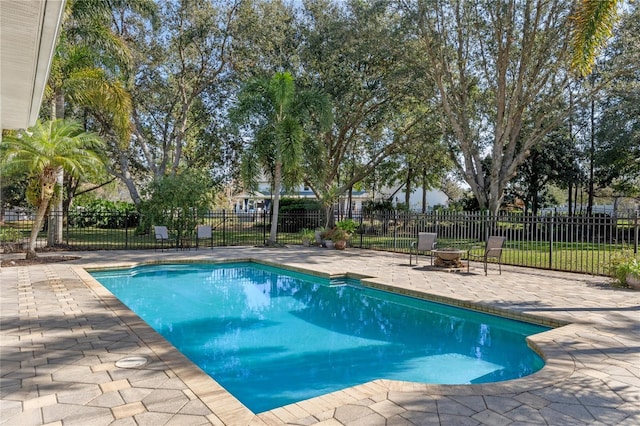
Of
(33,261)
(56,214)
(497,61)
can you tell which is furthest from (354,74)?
(33,261)

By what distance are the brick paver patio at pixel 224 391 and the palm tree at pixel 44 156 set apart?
4.26 metres

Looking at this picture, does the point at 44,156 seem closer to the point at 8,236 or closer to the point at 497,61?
the point at 8,236

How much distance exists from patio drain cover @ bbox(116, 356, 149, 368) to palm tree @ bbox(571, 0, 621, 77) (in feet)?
26.0

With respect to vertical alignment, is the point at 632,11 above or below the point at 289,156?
above

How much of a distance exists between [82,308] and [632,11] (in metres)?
21.2

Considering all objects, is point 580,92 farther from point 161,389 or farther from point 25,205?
point 25,205

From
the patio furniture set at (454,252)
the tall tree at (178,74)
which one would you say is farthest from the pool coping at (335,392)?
the tall tree at (178,74)

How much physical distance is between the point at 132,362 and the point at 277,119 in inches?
502

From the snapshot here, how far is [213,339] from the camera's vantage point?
6230mm

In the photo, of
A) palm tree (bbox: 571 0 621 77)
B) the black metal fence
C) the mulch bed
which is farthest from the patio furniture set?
the mulch bed

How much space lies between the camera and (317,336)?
645 centimetres

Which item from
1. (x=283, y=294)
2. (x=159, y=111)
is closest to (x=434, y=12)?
(x=283, y=294)

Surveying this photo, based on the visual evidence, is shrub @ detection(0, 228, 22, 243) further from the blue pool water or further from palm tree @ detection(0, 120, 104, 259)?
the blue pool water

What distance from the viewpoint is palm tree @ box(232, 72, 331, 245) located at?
15398 mm
